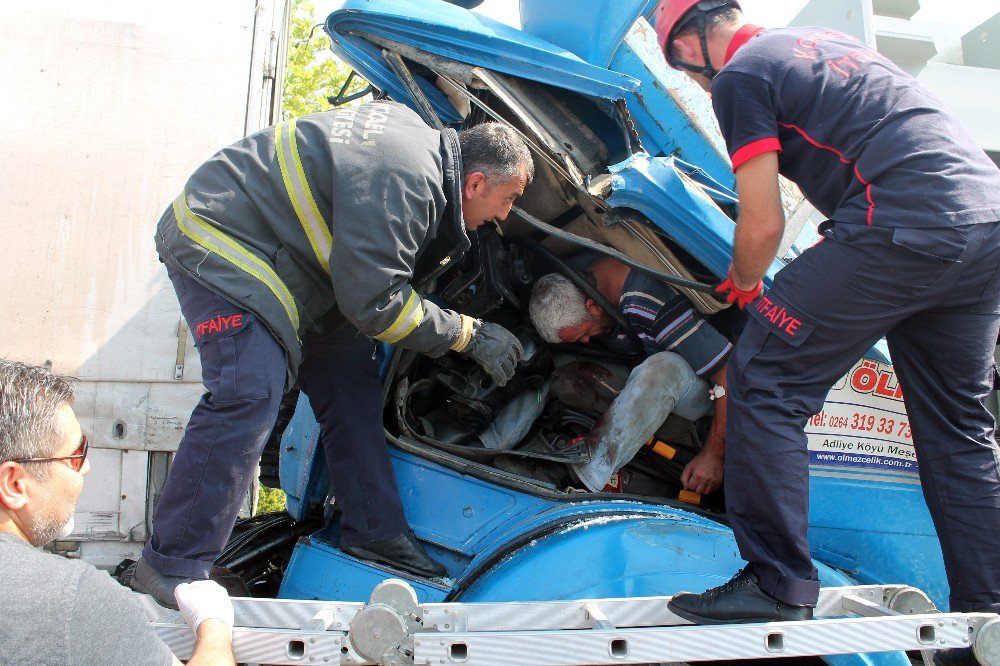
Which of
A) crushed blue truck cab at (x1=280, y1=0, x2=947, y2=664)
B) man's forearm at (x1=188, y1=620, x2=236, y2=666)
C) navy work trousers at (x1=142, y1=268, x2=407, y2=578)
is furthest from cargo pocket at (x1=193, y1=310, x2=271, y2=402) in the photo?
man's forearm at (x1=188, y1=620, x2=236, y2=666)

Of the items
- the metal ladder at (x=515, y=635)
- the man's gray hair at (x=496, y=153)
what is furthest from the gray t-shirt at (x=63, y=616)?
the man's gray hair at (x=496, y=153)

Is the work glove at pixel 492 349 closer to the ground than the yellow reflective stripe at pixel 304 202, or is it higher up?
closer to the ground

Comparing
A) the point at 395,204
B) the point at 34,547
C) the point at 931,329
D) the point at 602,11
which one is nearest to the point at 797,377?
the point at 931,329

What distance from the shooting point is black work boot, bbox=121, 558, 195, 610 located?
201 centimetres

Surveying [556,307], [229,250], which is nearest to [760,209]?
[556,307]

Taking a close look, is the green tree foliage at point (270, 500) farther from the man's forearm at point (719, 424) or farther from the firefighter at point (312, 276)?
the man's forearm at point (719, 424)

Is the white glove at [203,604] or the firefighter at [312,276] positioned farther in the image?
the firefighter at [312,276]

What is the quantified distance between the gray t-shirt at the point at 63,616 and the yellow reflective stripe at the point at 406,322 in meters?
1.05

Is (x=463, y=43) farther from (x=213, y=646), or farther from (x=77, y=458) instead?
(x=213, y=646)

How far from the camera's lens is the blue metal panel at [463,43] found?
2.40 meters

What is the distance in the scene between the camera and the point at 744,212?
2018 mm

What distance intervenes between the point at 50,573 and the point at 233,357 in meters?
0.91

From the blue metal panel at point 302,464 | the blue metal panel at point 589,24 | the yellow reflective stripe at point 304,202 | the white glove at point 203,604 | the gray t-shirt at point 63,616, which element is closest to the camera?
the gray t-shirt at point 63,616

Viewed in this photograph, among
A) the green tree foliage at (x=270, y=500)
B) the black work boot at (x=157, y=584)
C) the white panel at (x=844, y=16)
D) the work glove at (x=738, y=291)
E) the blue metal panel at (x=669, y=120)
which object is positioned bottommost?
the green tree foliage at (x=270, y=500)
